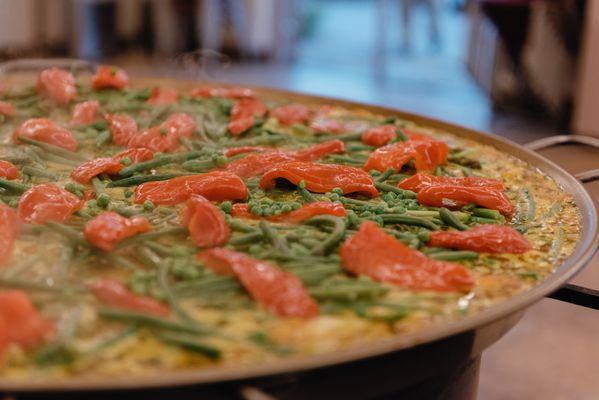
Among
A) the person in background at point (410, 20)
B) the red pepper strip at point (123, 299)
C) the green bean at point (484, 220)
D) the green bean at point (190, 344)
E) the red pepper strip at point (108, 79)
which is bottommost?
the person in background at point (410, 20)

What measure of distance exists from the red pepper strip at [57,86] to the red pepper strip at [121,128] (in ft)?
1.22

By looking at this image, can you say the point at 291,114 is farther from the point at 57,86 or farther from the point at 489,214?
the point at 489,214

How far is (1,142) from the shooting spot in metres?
2.91

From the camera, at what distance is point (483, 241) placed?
6.78 feet

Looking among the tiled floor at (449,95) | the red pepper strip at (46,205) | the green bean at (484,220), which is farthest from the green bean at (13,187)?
the tiled floor at (449,95)

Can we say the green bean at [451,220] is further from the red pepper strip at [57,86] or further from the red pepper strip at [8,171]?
the red pepper strip at [57,86]

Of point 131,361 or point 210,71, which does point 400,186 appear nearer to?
point 131,361

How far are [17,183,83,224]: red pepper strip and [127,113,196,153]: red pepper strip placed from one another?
2.23 ft

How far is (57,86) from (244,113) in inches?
31.8

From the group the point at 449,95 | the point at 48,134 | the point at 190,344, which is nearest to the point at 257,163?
the point at 48,134

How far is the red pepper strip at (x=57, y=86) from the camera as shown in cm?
338

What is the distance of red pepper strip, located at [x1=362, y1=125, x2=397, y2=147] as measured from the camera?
120 inches

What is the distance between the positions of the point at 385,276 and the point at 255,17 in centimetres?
988

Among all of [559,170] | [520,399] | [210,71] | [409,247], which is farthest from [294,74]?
[409,247]
